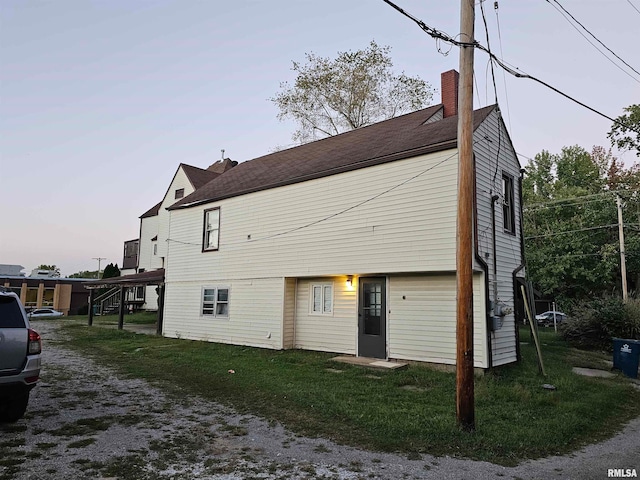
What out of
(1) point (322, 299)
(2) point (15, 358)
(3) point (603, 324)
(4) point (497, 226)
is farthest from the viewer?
(3) point (603, 324)

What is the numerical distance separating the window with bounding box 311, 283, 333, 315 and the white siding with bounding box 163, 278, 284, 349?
3.42 ft

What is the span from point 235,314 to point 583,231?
1033 inches

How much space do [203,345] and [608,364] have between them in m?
12.7

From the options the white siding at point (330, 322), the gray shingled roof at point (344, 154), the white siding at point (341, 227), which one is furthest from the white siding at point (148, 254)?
the white siding at point (330, 322)

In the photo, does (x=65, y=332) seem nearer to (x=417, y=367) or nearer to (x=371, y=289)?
(x=371, y=289)

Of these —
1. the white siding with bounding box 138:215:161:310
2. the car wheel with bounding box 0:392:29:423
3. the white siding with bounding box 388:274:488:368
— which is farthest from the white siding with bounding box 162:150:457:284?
the white siding with bounding box 138:215:161:310

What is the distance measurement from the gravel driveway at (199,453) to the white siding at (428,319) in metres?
3.53

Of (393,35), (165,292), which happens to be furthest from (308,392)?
(165,292)

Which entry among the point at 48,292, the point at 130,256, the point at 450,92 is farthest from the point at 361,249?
the point at 48,292

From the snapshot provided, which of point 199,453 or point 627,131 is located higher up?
point 627,131

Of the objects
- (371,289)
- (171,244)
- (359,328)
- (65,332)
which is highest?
(171,244)

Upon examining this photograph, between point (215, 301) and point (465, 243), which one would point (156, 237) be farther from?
point (465, 243)

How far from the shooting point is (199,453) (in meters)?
4.49

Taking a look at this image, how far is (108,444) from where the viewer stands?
4641 millimetres
